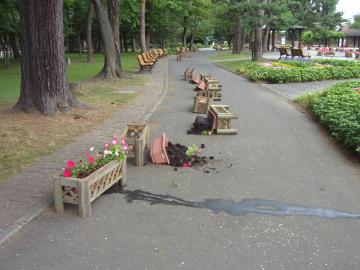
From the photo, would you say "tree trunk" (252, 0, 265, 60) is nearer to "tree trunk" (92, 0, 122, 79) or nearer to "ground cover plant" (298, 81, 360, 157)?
"tree trunk" (92, 0, 122, 79)

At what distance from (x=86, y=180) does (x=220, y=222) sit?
1.53m

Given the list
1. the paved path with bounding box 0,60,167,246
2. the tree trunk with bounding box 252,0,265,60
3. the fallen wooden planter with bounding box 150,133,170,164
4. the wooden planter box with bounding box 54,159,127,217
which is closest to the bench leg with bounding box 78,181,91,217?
the wooden planter box with bounding box 54,159,127,217

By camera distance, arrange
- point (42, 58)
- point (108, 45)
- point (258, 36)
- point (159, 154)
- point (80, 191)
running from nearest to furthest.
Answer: point (80, 191)
point (159, 154)
point (42, 58)
point (108, 45)
point (258, 36)

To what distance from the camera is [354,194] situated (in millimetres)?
5496

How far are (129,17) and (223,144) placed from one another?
3341 centimetres

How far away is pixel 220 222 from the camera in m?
4.55

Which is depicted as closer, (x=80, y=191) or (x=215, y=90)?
(x=80, y=191)

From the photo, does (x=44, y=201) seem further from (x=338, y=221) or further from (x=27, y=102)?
(x=27, y=102)

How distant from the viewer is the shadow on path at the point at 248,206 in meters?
4.82

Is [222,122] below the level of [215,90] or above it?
below

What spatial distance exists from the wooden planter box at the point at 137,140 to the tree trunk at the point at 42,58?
330 cm

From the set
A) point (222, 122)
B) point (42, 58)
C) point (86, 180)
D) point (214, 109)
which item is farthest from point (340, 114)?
point (42, 58)

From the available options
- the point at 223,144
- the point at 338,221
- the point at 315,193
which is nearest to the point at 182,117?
the point at 223,144

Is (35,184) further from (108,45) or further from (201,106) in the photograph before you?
(108,45)
